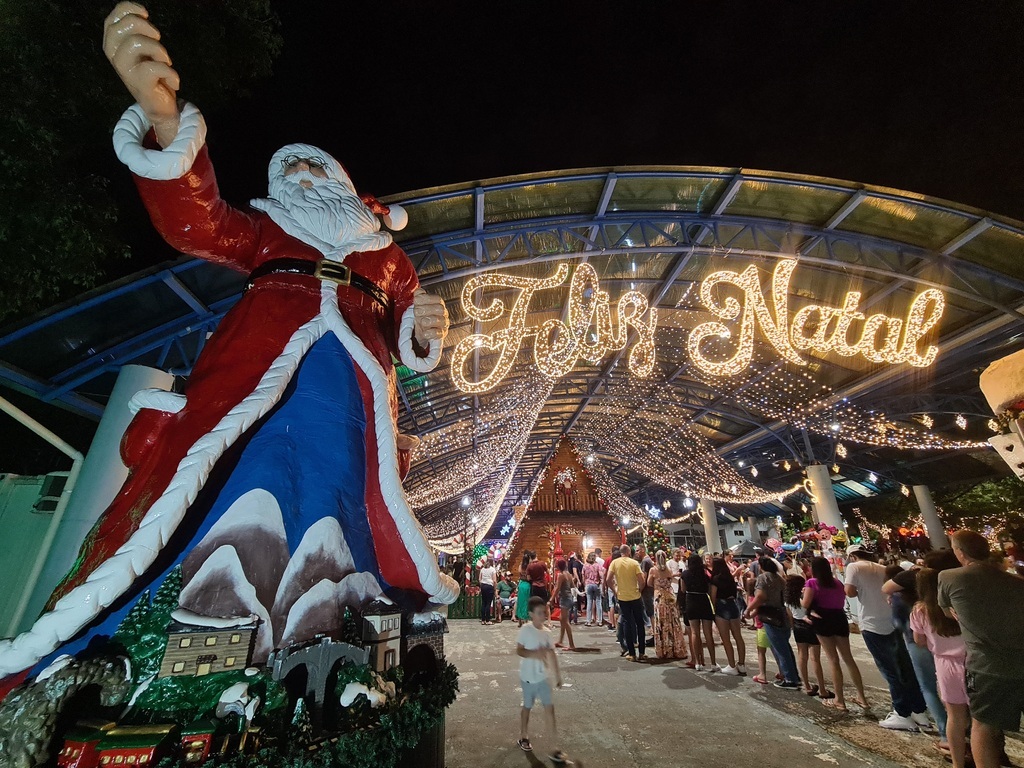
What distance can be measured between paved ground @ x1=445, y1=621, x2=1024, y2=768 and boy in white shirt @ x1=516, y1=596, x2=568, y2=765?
131mm

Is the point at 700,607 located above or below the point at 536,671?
above

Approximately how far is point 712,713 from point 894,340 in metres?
6.11

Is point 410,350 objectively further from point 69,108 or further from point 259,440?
point 69,108

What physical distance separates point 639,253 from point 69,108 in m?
7.52

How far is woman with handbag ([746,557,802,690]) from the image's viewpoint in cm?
430

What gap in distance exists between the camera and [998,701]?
7.09ft

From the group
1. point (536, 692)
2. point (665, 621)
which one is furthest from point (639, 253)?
point (536, 692)

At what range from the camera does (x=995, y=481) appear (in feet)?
49.3

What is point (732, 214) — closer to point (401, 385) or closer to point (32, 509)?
point (401, 385)

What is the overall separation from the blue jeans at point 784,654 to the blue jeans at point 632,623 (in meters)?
1.71

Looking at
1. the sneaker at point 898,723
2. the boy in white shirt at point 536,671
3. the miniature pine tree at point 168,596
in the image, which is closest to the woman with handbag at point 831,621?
the sneaker at point 898,723

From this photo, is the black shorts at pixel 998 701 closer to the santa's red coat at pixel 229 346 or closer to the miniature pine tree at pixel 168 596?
the santa's red coat at pixel 229 346

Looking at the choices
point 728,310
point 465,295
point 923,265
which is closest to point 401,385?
point 465,295

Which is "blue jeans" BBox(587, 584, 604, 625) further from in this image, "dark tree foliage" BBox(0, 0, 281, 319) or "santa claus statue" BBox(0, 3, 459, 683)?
"dark tree foliage" BBox(0, 0, 281, 319)
